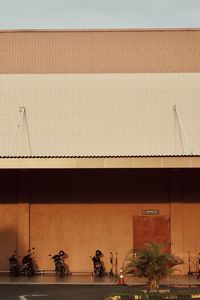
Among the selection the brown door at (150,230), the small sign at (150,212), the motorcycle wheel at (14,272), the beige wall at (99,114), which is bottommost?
the motorcycle wheel at (14,272)

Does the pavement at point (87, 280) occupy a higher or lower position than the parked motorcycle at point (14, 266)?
lower

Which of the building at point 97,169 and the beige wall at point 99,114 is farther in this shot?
the beige wall at point 99,114

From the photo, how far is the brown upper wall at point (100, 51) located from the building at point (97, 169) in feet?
2.36

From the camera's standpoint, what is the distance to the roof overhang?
2647 centimetres

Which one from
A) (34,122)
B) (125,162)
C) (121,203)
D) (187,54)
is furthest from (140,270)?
(187,54)

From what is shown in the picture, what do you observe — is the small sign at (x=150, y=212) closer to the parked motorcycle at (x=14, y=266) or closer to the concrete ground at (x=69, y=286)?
the concrete ground at (x=69, y=286)

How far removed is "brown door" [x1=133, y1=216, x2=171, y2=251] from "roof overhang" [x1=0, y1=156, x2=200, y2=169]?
4.51 m

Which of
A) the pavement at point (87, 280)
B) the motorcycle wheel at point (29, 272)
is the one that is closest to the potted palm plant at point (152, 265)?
the pavement at point (87, 280)

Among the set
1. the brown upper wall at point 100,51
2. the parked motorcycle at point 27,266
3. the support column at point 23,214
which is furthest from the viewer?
the brown upper wall at point 100,51

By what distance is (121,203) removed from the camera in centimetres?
3050

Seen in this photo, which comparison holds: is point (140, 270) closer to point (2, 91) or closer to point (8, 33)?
point (2, 91)

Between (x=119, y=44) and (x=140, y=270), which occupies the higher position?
(x=119, y=44)

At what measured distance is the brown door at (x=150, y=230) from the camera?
30.3 meters

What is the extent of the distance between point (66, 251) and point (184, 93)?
8.24 m
